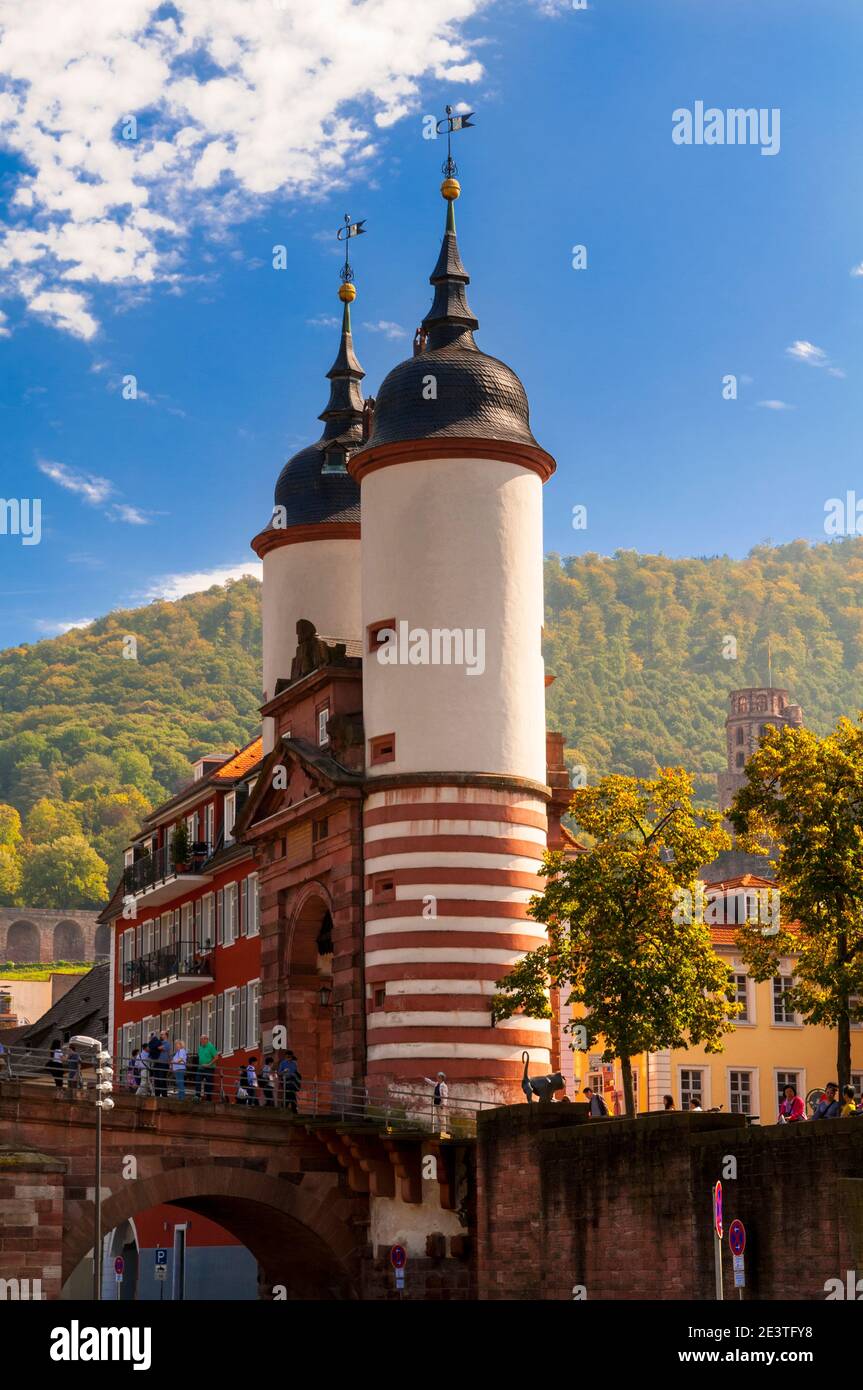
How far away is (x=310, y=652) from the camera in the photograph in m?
60.4

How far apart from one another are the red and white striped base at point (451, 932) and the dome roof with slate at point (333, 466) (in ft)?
47.3

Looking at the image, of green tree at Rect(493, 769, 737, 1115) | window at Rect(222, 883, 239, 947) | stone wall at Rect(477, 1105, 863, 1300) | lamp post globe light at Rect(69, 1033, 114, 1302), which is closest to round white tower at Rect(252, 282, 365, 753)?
window at Rect(222, 883, 239, 947)

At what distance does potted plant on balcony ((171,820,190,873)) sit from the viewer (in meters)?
75.3

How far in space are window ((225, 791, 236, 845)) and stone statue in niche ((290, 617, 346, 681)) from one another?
Result: 11358 millimetres

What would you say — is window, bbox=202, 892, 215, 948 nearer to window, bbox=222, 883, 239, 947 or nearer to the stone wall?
window, bbox=222, 883, 239, 947

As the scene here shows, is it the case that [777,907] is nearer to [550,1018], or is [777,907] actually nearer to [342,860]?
[550,1018]

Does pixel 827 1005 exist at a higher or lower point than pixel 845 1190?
higher

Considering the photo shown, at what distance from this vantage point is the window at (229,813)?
7350 cm

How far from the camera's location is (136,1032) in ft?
270

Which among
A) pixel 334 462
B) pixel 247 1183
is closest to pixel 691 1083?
pixel 334 462

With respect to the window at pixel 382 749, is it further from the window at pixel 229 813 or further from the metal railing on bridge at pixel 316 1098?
the window at pixel 229 813
